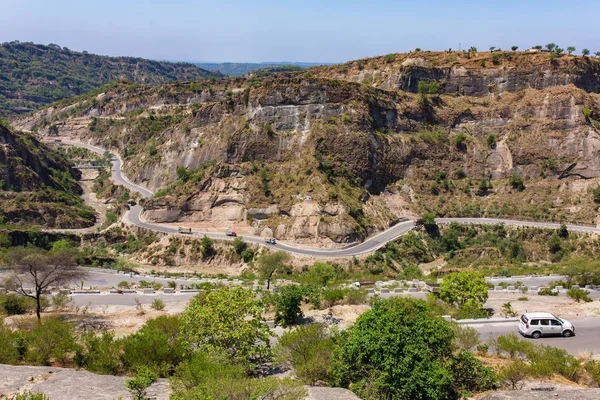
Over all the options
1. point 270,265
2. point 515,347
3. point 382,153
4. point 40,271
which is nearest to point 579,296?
point 515,347

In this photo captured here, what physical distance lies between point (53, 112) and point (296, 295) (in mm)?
134253

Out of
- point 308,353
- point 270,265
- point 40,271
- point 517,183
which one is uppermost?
point 517,183

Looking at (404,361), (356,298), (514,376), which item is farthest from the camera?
(356,298)

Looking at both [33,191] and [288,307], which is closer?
[288,307]

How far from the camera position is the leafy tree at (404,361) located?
16484 millimetres

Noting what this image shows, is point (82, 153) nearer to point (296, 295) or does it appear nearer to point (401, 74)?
point (401, 74)

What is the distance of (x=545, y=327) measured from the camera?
2472cm

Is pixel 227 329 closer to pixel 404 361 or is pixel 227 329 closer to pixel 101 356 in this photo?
pixel 101 356

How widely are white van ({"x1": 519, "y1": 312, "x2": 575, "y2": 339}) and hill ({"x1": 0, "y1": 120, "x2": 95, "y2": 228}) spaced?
6378 cm

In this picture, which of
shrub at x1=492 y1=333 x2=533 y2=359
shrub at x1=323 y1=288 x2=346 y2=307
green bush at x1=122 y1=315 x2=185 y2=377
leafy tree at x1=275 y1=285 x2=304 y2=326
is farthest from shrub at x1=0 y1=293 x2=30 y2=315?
shrub at x1=492 y1=333 x2=533 y2=359

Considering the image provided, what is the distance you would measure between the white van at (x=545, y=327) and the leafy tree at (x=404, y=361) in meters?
8.32

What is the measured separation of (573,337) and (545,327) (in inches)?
67.1

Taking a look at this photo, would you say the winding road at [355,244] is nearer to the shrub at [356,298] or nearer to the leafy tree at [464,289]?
Answer: the shrub at [356,298]

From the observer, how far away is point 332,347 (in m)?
20.0
